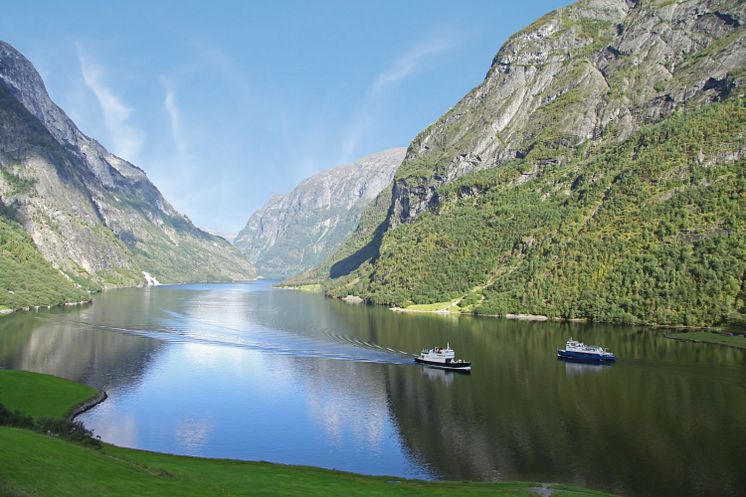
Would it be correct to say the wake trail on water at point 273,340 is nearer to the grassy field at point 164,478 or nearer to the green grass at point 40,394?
the green grass at point 40,394

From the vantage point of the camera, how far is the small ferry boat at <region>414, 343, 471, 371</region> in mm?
120431

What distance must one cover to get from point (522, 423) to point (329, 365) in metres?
55.3

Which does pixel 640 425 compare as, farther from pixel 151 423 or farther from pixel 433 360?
pixel 151 423

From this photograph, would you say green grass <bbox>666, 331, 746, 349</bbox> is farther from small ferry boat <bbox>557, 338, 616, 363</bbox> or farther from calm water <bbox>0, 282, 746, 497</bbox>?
small ferry boat <bbox>557, 338, 616, 363</bbox>

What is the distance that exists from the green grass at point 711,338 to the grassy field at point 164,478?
401 feet

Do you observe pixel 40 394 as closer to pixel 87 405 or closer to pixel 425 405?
pixel 87 405

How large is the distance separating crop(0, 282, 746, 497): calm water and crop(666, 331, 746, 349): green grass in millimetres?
9662

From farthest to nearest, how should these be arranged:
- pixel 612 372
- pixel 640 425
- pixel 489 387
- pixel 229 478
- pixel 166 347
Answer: pixel 166 347
pixel 612 372
pixel 489 387
pixel 640 425
pixel 229 478

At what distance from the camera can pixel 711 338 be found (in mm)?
158750

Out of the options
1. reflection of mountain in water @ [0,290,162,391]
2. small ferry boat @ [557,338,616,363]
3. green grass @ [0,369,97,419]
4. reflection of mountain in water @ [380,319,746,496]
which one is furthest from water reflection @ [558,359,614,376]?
green grass @ [0,369,97,419]

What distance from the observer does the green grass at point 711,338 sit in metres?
150

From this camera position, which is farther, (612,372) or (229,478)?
(612,372)

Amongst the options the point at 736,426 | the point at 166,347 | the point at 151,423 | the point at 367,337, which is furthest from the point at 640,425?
the point at 166,347

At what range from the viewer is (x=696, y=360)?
126000 mm
